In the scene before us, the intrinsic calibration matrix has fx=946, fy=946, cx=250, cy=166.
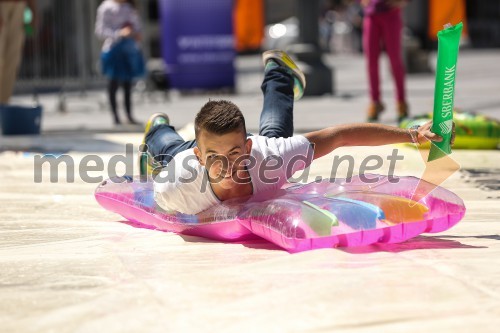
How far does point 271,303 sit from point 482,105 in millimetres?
8560

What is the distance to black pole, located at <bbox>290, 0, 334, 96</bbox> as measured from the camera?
13.4 m

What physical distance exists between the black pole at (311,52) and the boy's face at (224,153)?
30.1 feet

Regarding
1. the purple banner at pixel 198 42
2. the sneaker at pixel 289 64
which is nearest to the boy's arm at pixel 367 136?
the sneaker at pixel 289 64

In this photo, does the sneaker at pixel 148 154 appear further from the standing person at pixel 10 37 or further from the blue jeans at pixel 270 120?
the standing person at pixel 10 37

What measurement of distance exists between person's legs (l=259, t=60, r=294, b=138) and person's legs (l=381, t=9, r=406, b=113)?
437cm

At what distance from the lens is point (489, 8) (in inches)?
1160

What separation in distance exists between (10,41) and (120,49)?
1.19 metres

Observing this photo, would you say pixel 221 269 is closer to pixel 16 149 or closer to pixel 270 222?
pixel 270 222

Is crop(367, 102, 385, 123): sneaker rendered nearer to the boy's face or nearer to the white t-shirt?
the white t-shirt

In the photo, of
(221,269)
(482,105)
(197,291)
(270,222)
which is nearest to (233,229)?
(270,222)

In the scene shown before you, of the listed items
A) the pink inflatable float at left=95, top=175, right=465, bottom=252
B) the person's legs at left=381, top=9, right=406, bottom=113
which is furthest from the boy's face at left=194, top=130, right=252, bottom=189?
the person's legs at left=381, top=9, right=406, bottom=113

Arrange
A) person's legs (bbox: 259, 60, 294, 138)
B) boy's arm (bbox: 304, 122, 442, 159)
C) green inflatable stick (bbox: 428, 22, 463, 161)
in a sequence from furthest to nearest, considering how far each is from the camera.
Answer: person's legs (bbox: 259, 60, 294, 138) → boy's arm (bbox: 304, 122, 442, 159) → green inflatable stick (bbox: 428, 22, 463, 161)

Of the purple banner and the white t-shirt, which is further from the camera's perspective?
the purple banner

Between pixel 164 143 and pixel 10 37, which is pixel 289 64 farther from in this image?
pixel 10 37
